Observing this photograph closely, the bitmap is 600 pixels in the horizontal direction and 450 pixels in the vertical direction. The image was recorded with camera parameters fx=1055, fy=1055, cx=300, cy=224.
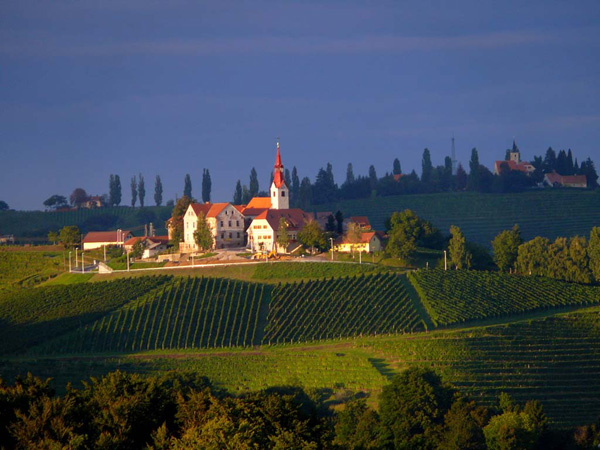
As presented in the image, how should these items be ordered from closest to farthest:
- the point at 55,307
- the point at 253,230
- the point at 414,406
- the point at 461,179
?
the point at 414,406 < the point at 55,307 < the point at 253,230 < the point at 461,179

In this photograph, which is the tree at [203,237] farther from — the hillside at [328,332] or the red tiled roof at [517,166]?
the red tiled roof at [517,166]

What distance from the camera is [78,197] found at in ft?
438

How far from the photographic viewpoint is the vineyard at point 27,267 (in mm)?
77438

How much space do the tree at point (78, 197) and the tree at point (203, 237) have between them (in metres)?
55.8

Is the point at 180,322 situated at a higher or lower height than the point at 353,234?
lower

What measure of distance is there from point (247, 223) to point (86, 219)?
43209 millimetres

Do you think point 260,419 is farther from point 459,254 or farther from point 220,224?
point 220,224

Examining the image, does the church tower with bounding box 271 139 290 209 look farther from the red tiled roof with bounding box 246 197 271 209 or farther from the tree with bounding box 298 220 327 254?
the tree with bounding box 298 220 327 254

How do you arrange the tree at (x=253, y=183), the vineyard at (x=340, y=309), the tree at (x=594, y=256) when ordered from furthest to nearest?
the tree at (x=253, y=183), the tree at (x=594, y=256), the vineyard at (x=340, y=309)

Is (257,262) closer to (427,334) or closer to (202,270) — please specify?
(202,270)

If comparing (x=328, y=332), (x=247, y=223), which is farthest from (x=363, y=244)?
(x=328, y=332)

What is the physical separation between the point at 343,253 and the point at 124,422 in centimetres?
4688

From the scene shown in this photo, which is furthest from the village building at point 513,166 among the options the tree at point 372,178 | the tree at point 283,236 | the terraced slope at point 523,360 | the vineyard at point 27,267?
the terraced slope at point 523,360

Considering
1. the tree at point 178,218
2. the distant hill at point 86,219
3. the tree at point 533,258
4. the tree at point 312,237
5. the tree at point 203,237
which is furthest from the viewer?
the distant hill at point 86,219
